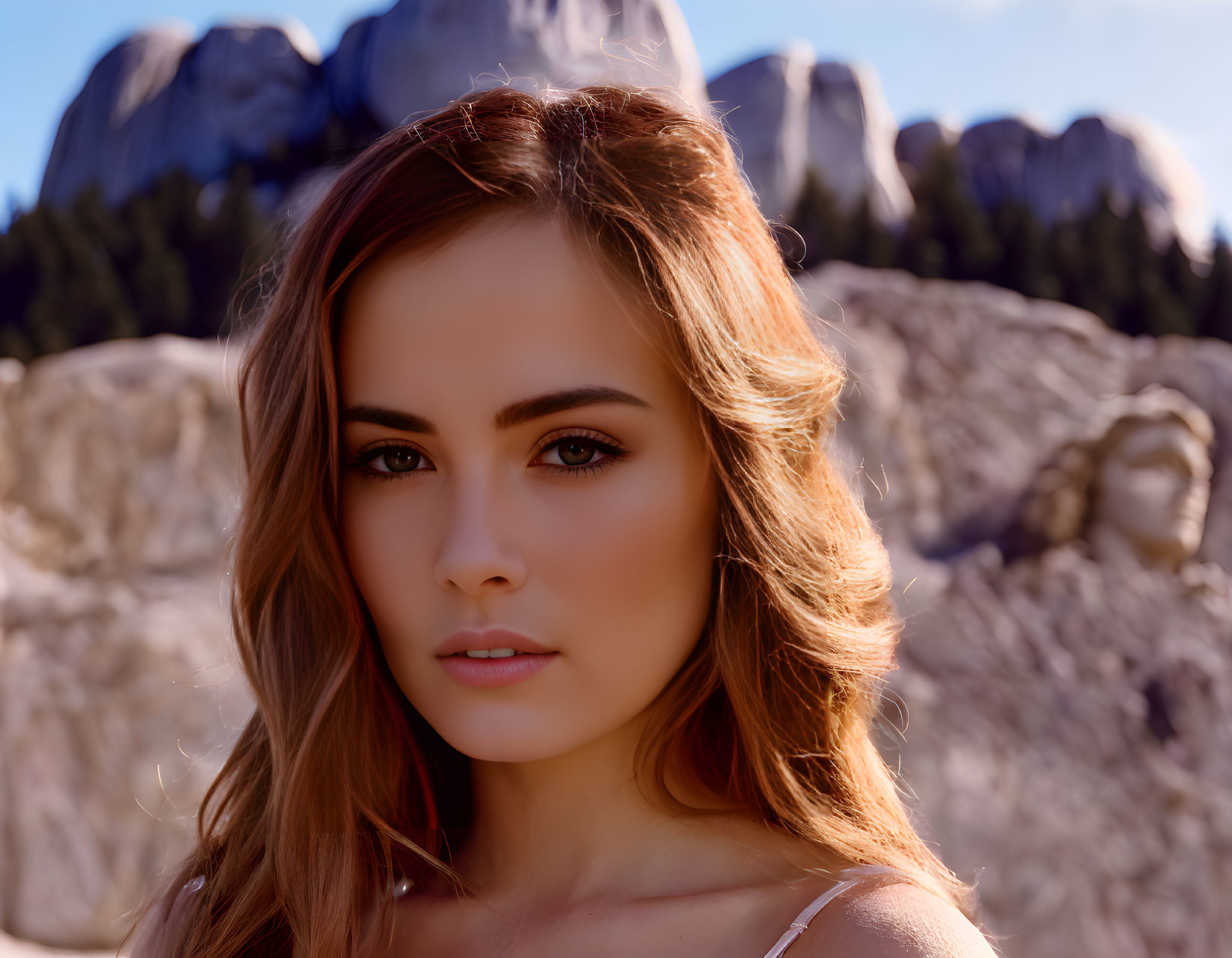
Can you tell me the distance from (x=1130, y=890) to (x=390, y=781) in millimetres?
4499

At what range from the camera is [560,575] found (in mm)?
1100

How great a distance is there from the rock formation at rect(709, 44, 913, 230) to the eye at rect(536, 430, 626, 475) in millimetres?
7162

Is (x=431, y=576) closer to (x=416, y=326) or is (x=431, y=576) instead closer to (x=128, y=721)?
(x=416, y=326)

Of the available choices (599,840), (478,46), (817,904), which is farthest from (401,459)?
(478,46)

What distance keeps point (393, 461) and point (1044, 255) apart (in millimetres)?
7428

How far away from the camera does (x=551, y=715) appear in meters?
1.13

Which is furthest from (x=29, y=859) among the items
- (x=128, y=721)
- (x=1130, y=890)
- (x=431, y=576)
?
(x=1130, y=890)

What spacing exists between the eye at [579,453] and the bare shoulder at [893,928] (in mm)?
536

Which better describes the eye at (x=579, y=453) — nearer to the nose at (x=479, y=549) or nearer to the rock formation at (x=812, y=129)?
the nose at (x=479, y=549)

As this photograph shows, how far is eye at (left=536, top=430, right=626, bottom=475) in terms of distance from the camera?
1.13 meters

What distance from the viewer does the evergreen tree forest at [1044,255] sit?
734 centimetres

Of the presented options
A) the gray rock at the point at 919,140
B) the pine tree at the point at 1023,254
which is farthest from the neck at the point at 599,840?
the gray rock at the point at 919,140

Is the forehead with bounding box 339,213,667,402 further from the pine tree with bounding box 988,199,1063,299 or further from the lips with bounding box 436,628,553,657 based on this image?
the pine tree with bounding box 988,199,1063,299

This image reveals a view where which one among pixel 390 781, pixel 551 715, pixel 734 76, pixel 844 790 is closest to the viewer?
pixel 551 715
